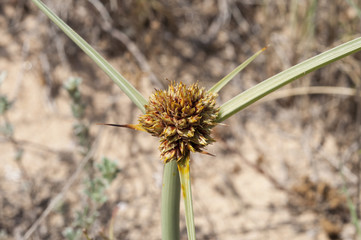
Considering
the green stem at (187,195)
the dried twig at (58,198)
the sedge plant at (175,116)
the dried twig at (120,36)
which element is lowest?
the green stem at (187,195)

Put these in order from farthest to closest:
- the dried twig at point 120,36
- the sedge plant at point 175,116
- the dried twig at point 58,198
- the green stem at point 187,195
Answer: the dried twig at point 120,36 < the dried twig at point 58,198 < the sedge plant at point 175,116 < the green stem at point 187,195

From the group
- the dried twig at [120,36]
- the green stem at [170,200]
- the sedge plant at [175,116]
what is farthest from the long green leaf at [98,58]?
the dried twig at [120,36]

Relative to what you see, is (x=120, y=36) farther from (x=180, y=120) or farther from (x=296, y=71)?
(x=296, y=71)

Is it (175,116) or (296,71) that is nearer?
(296,71)

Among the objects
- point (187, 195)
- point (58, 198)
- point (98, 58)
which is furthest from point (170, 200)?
point (58, 198)

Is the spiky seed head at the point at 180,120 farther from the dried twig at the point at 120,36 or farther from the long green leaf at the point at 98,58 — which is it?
the dried twig at the point at 120,36
